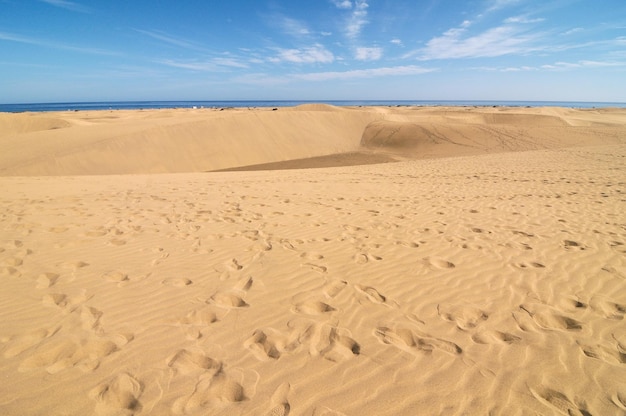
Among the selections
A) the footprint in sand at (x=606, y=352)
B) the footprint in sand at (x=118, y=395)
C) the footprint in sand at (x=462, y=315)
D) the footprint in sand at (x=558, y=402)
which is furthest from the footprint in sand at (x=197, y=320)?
the footprint in sand at (x=606, y=352)

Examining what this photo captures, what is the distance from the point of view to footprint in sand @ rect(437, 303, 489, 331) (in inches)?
115

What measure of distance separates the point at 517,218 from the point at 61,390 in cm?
691

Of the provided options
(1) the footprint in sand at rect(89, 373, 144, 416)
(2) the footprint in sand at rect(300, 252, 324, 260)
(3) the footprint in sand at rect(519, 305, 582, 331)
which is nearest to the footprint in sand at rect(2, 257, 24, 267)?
(1) the footprint in sand at rect(89, 373, 144, 416)

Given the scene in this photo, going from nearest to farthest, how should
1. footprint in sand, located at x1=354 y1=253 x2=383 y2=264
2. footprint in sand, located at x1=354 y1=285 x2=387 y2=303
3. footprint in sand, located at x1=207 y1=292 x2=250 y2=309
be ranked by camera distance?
footprint in sand, located at x1=207 y1=292 x2=250 y2=309, footprint in sand, located at x1=354 y1=285 x2=387 y2=303, footprint in sand, located at x1=354 y1=253 x2=383 y2=264

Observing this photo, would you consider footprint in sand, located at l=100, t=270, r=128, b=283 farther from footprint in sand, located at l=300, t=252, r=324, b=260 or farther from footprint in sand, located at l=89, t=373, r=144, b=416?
footprint in sand, located at l=300, t=252, r=324, b=260

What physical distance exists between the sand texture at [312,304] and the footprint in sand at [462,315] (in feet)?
0.06

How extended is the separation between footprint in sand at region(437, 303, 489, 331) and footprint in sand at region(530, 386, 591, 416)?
696mm

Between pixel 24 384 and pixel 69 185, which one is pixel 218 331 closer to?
pixel 24 384

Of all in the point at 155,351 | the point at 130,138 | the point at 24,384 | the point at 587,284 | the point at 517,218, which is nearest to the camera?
the point at 24,384

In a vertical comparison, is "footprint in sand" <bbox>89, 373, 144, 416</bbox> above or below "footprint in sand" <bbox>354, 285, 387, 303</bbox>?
above

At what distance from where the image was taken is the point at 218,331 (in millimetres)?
2783

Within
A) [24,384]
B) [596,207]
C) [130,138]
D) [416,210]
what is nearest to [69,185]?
[24,384]

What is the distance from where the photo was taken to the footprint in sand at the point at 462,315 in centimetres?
291

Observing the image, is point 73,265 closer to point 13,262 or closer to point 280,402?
point 13,262
